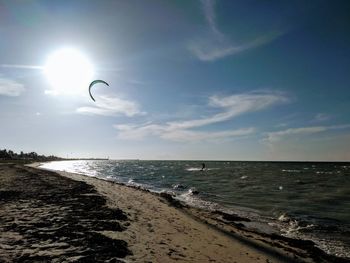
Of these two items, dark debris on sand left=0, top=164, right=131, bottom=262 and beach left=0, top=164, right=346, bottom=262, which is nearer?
dark debris on sand left=0, top=164, right=131, bottom=262

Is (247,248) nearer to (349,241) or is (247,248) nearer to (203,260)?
(203,260)

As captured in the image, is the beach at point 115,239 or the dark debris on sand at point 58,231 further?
the beach at point 115,239

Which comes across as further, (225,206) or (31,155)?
(31,155)

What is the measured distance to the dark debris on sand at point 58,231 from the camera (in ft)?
25.2

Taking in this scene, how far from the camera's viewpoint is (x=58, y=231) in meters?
9.70

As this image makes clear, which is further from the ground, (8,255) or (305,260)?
(8,255)

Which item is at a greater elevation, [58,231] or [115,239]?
[58,231]

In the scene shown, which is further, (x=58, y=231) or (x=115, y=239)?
(x=58, y=231)

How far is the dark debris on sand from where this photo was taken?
769 cm

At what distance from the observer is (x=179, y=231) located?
12.3 m

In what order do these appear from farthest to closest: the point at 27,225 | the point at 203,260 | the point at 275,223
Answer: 1. the point at 275,223
2. the point at 27,225
3. the point at 203,260

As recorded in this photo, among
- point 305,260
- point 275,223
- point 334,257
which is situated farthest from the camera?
point 275,223

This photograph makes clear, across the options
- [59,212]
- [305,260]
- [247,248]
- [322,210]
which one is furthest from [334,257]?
[322,210]

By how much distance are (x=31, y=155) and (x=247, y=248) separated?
183 meters
